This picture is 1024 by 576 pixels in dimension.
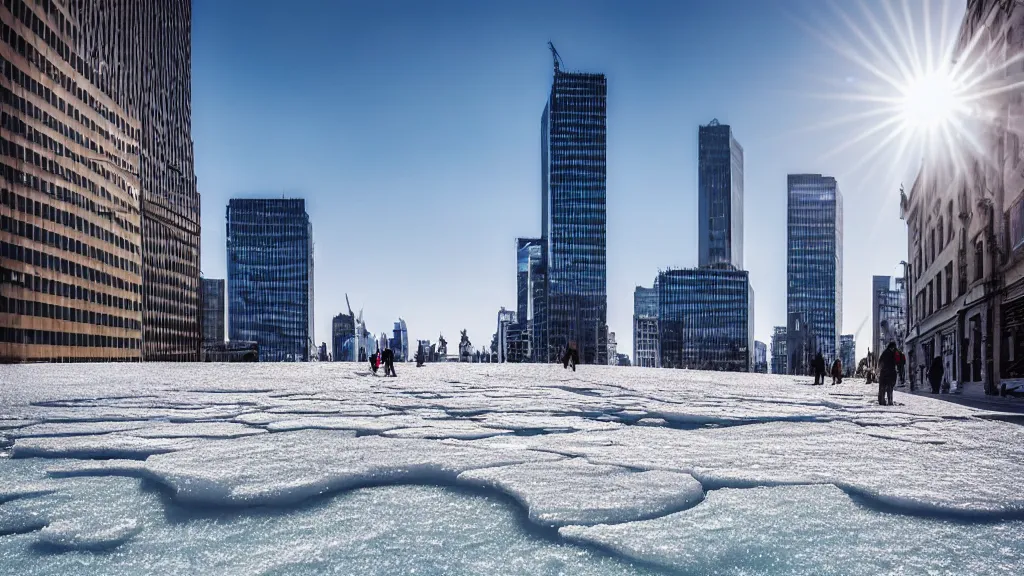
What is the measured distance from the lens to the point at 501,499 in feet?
13.3

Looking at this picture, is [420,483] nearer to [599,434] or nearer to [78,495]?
[78,495]

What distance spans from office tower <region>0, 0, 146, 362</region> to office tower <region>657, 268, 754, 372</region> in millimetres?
131792

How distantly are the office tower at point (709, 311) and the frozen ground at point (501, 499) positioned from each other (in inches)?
6998

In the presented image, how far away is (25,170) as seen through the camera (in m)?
69.2

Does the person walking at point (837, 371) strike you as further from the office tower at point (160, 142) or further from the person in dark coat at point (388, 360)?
the office tower at point (160, 142)

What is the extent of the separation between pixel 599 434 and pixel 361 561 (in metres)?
4.56

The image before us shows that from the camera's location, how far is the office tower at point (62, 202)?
220 feet

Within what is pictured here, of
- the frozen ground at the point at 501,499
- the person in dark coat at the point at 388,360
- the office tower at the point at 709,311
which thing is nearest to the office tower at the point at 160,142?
the person in dark coat at the point at 388,360

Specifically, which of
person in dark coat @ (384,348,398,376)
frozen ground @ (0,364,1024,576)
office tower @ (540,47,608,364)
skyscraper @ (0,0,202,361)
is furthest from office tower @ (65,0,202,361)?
frozen ground @ (0,364,1024,576)

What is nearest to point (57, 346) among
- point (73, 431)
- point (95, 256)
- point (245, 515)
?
point (95, 256)

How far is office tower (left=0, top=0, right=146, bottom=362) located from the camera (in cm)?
6706

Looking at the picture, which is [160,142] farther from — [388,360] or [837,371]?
[837,371]

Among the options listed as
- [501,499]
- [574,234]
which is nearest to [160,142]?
[574,234]

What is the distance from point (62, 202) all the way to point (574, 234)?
138675mm
